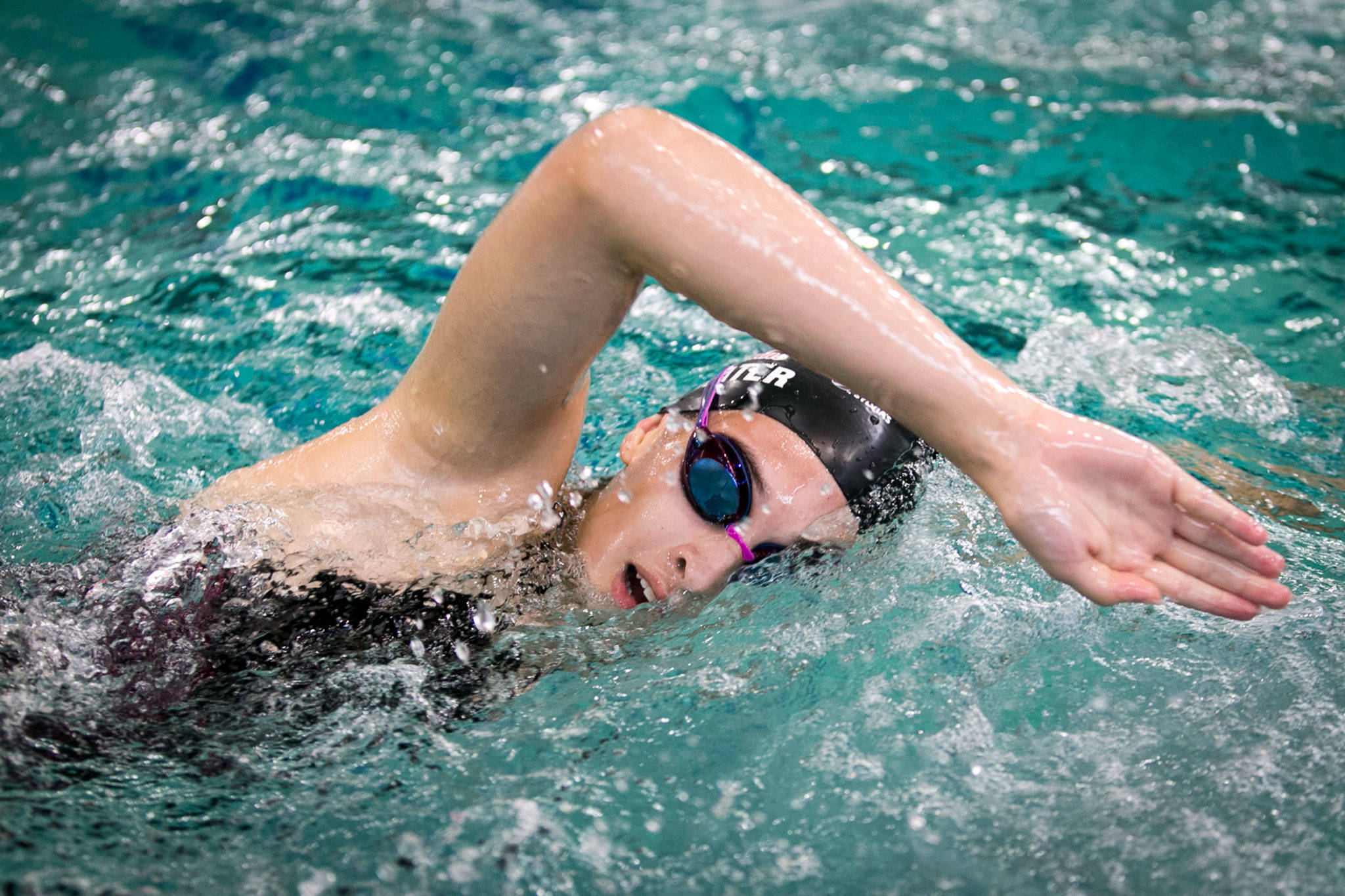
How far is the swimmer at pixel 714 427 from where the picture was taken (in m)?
1.49

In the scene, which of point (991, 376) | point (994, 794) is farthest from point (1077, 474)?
point (994, 794)

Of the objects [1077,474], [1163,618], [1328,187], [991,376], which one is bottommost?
[1328,187]

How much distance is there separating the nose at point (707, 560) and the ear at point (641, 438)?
29 cm

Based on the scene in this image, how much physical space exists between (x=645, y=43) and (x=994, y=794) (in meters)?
6.62

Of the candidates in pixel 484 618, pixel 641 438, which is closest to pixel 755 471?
pixel 641 438

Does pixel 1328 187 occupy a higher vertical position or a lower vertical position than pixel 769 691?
lower

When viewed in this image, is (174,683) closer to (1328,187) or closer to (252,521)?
(252,521)

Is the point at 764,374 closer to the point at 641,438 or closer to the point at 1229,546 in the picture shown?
the point at 641,438

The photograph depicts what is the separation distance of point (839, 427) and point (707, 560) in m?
0.42

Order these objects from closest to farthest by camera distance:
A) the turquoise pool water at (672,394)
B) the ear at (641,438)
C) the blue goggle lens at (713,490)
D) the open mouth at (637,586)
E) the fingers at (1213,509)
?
the fingers at (1213,509), the turquoise pool water at (672,394), the blue goggle lens at (713,490), the open mouth at (637,586), the ear at (641,438)

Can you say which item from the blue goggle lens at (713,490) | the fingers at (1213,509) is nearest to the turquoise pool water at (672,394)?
the blue goggle lens at (713,490)

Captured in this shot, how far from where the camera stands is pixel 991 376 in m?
1.51

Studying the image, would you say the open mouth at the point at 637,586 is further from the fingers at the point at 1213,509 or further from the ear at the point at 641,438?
the fingers at the point at 1213,509

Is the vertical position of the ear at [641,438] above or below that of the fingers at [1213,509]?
below
